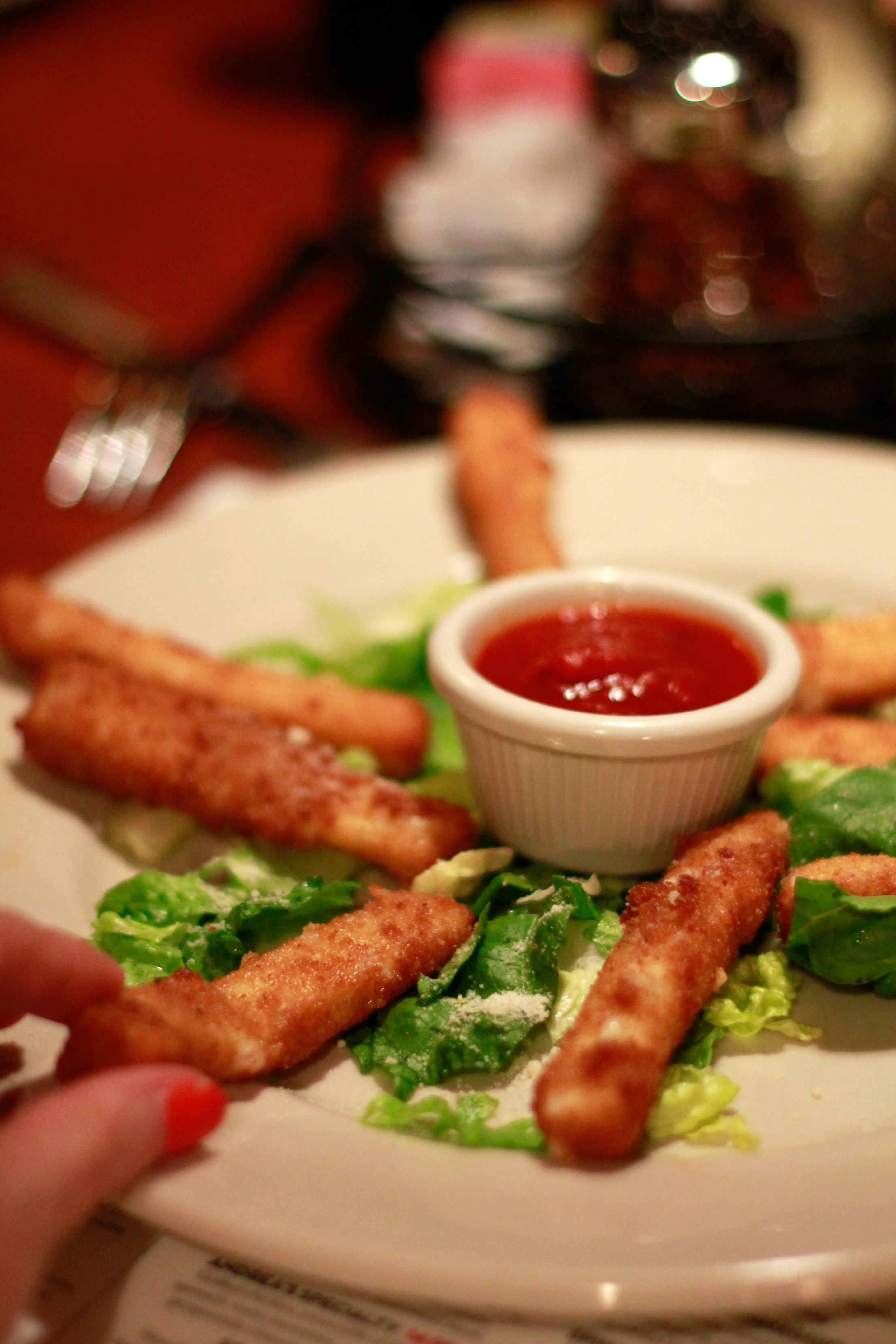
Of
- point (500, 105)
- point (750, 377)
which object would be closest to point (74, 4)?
point (500, 105)

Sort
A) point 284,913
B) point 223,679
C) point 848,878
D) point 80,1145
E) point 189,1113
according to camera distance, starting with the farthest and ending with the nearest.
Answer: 1. point 223,679
2. point 284,913
3. point 848,878
4. point 189,1113
5. point 80,1145

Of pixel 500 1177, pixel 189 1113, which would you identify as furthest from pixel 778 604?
pixel 189 1113

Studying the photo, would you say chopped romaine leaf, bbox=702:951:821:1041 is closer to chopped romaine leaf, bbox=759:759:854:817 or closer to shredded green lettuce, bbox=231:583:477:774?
chopped romaine leaf, bbox=759:759:854:817

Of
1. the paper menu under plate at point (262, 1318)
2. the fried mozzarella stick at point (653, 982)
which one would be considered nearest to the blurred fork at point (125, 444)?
the fried mozzarella stick at point (653, 982)

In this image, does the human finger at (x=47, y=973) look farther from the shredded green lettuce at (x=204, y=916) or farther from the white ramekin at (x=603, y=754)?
the white ramekin at (x=603, y=754)

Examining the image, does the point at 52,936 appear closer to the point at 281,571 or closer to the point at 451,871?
the point at 451,871

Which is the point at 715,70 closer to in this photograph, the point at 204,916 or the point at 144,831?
the point at 144,831
